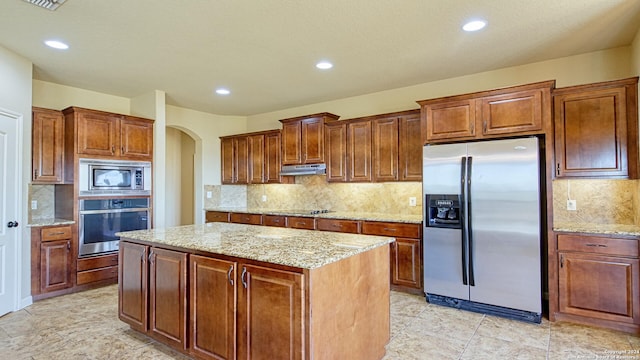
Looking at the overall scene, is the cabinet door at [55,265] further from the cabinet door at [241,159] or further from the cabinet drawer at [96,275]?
the cabinet door at [241,159]

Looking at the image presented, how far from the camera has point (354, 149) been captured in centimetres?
486

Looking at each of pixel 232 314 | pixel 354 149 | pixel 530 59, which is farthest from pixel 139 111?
pixel 530 59

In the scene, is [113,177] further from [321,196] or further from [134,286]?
[321,196]

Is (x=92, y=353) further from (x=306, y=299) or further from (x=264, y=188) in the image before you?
(x=264, y=188)

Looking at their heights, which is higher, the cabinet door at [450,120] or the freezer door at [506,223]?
the cabinet door at [450,120]

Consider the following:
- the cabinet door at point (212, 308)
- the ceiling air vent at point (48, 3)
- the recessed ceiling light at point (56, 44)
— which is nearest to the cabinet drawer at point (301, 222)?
the cabinet door at point (212, 308)

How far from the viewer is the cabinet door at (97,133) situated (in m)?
4.27

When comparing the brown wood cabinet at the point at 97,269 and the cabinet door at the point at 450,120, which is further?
the brown wood cabinet at the point at 97,269

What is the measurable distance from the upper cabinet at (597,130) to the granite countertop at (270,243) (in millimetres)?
2154

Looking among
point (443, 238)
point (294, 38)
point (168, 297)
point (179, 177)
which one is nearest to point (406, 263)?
point (443, 238)

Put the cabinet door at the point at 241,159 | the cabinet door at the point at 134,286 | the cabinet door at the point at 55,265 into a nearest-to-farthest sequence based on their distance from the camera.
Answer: the cabinet door at the point at 134,286 → the cabinet door at the point at 55,265 → the cabinet door at the point at 241,159

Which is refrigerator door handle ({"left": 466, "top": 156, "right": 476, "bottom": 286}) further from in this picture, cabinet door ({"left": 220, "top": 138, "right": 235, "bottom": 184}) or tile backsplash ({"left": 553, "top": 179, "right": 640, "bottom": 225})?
cabinet door ({"left": 220, "top": 138, "right": 235, "bottom": 184})

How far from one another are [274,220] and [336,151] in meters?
1.43

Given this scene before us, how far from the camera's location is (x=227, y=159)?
253 inches
